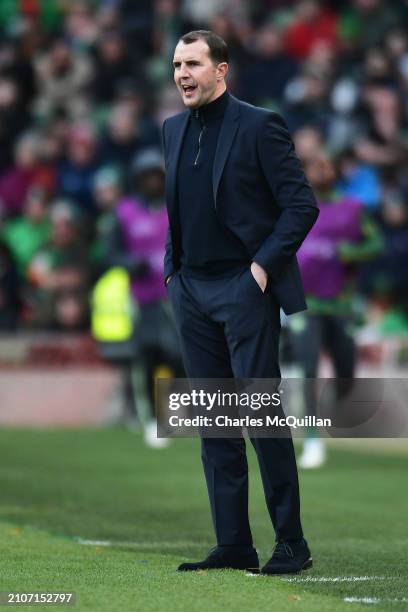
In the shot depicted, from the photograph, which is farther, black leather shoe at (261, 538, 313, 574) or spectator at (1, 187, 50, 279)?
spectator at (1, 187, 50, 279)

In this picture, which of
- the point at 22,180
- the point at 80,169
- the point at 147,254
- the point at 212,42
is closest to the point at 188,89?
the point at 212,42

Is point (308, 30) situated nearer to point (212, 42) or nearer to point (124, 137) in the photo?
point (124, 137)

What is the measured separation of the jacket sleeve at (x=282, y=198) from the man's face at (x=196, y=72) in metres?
0.27

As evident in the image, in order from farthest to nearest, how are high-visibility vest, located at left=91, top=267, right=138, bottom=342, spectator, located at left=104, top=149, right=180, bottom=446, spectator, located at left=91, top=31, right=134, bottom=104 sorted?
spectator, located at left=91, top=31, right=134, bottom=104, high-visibility vest, located at left=91, top=267, right=138, bottom=342, spectator, located at left=104, top=149, right=180, bottom=446

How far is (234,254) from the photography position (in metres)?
6.46

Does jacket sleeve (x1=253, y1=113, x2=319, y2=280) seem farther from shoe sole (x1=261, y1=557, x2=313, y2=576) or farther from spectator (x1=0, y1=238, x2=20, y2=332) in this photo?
spectator (x1=0, y1=238, x2=20, y2=332)

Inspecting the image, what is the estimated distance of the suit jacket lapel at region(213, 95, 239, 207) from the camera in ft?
21.0

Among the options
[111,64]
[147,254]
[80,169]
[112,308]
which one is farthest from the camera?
[111,64]

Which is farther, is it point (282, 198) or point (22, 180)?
point (22, 180)

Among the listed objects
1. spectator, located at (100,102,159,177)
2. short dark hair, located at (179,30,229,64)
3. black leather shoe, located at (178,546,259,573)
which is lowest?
Result: black leather shoe, located at (178,546,259,573)

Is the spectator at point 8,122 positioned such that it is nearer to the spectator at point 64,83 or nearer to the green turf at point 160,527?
the spectator at point 64,83

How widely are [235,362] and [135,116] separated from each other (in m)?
12.5

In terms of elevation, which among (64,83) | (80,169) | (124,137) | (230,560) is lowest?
(230,560)

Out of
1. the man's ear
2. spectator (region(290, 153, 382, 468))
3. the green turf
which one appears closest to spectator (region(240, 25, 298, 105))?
the green turf
